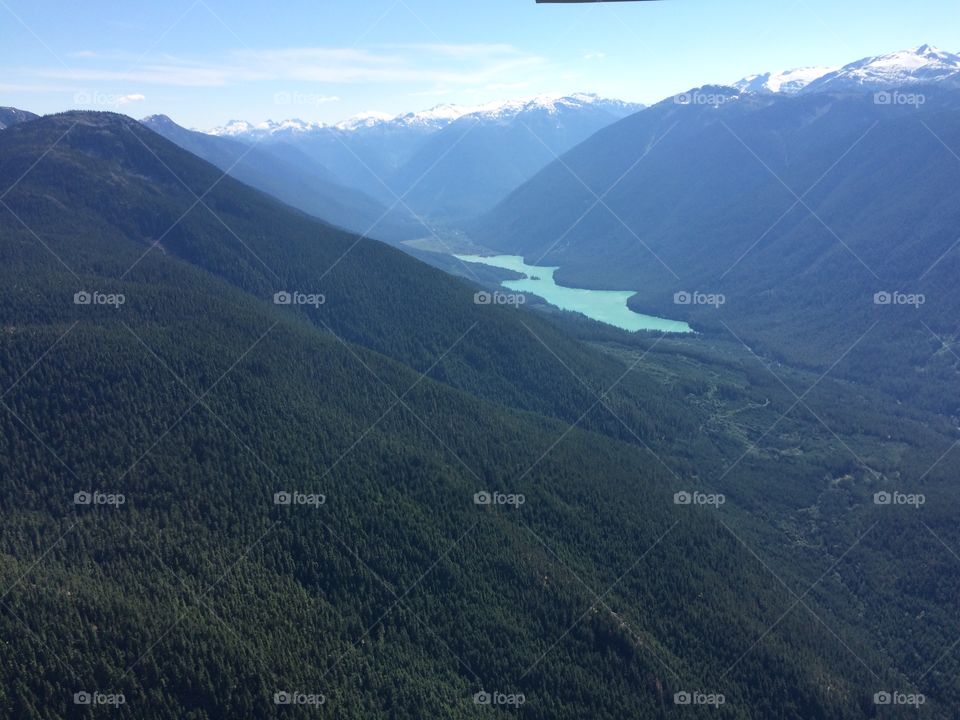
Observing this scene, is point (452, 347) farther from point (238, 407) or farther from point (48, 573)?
point (48, 573)

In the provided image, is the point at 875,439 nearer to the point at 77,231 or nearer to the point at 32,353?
the point at 32,353

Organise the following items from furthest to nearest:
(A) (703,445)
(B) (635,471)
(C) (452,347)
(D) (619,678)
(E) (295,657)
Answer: (C) (452,347) < (A) (703,445) < (B) (635,471) < (D) (619,678) < (E) (295,657)

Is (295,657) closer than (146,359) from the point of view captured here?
Yes

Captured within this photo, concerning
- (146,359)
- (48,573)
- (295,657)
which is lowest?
(295,657)

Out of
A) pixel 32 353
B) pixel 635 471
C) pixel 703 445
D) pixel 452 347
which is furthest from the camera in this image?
pixel 452 347

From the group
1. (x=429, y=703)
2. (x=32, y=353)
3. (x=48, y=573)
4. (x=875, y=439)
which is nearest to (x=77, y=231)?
(x=32, y=353)

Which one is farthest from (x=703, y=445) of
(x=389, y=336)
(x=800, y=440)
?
(x=389, y=336)

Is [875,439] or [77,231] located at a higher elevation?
[77,231]
